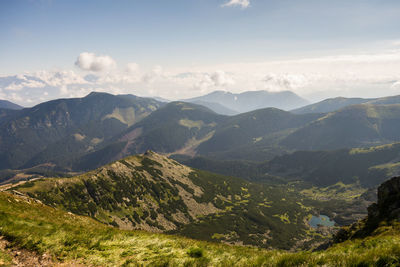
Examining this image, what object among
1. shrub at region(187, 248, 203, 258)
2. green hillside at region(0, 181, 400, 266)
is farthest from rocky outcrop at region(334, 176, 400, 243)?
shrub at region(187, 248, 203, 258)

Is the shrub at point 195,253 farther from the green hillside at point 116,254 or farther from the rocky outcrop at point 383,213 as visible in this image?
the rocky outcrop at point 383,213

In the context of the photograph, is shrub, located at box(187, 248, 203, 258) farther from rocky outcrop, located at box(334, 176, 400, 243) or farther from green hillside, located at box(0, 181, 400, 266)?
rocky outcrop, located at box(334, 176, 400, 243)

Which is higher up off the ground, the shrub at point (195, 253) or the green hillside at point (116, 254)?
the green hillside at point (116, 254)

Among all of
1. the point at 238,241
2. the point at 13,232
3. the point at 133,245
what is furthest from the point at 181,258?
the point at 238,241

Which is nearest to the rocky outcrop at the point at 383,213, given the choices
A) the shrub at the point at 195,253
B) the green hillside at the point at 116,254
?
the green hillside at the point at 116,254

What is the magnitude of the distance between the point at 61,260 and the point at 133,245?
4104 mm

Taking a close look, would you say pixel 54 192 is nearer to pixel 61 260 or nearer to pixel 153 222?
pixel 153 222

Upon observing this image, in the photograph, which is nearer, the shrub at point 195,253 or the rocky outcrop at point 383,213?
the shrub at point 195,253

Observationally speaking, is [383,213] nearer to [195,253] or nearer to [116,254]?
[195,253]

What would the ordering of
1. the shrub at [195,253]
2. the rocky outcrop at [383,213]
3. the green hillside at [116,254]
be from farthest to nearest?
the rocky outcrop at [383,213] < the shrub at [195,253] < the green hillside at [116,254]

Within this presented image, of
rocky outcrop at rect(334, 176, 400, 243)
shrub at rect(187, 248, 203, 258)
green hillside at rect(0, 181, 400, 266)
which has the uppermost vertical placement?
green hillside at rect(0, 181, 400, 266)

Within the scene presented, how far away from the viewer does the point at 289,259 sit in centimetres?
1045

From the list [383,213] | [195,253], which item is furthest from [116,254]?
[383,213]

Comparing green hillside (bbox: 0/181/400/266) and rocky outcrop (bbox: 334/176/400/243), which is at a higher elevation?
green hillside (bbox: 0/181/400/266)
